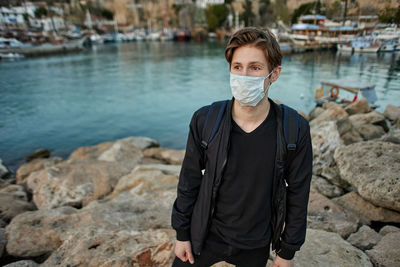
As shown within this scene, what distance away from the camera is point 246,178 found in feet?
5.85

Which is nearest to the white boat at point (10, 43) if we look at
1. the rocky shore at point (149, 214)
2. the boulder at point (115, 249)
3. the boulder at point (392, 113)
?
the rocky shore at point (149, 214)

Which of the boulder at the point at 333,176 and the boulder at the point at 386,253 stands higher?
the boulder at the point at 386,253

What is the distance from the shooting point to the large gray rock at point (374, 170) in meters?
3.70

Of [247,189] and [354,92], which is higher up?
[247,189]

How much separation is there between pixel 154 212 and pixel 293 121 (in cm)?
297

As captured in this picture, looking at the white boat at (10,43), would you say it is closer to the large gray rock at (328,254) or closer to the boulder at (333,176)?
the boulder at (333,176)

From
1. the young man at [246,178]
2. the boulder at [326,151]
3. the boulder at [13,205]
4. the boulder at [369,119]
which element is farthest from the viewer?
the boulder at [369,119]

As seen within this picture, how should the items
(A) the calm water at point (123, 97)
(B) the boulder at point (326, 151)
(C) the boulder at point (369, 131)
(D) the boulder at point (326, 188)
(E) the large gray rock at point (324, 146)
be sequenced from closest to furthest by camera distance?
(D) the boulder at point (326, 188)
(B) the boulder at point (326, 151)
(E) the large gray rock at point (324, 146)
(C) the boulder at point (369, 131)
(A) the calm water at point (123, 97)

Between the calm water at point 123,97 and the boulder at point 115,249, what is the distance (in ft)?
29.2

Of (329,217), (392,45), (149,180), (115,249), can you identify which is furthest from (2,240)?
(392,45)

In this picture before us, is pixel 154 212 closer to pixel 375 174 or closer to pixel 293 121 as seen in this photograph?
pixel 293 121

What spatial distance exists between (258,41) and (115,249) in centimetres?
273

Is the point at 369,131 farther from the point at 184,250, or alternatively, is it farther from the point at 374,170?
the point at 184,250

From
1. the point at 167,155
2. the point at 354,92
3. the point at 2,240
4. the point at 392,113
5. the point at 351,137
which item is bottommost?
the point at 167,155
